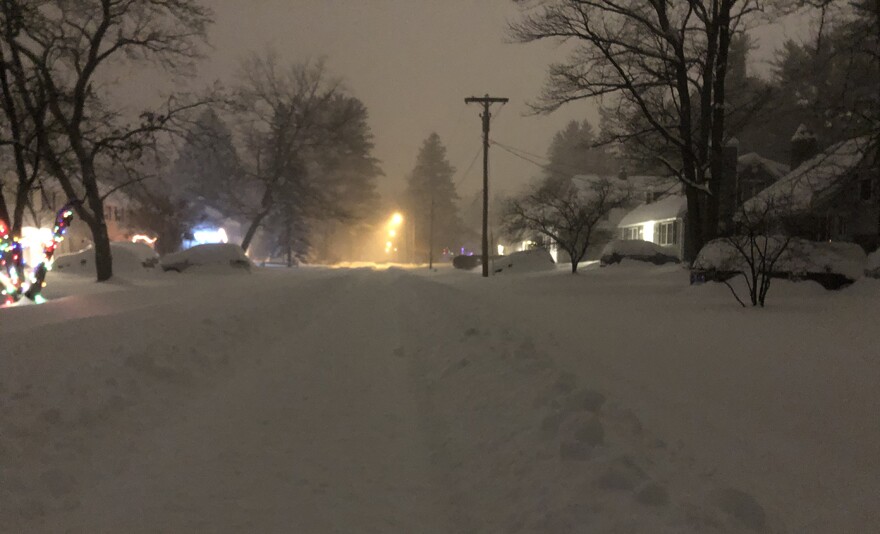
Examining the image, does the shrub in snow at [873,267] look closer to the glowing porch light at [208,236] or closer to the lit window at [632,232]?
the lit window at [632,232]

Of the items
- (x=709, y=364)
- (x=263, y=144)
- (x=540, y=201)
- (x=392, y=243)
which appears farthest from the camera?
(x=392, y=243)

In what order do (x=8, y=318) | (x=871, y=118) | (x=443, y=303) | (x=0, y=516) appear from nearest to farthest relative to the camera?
(x=0, y=516), (x=8, y=318), (x=871, y=118), (x=443, y=303)

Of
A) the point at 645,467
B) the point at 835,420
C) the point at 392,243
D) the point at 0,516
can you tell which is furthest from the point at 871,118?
the point at 392,243

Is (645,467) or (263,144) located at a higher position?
(263,144)

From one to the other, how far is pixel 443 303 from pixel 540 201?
19762 mm

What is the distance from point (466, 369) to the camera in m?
7.71

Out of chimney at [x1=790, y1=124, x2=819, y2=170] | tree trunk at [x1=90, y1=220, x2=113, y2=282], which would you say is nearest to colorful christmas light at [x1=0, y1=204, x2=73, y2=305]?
tree trunk at [x1=90, y1=220, x2=113, y2=282]

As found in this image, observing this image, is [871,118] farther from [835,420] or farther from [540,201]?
[540,201]

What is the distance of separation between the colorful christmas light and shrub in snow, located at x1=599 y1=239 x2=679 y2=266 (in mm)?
24993

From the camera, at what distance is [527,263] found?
35469 mm

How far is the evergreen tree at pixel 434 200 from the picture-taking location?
8444 centimetres

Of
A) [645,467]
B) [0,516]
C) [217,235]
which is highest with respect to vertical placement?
[217,235]

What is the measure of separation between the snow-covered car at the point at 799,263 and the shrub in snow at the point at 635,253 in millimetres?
14534

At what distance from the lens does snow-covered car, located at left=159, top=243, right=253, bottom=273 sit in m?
27.2
